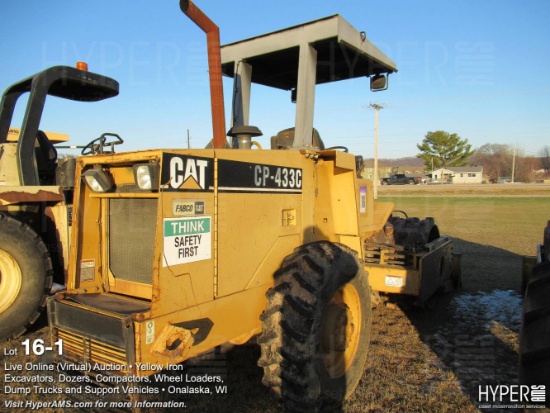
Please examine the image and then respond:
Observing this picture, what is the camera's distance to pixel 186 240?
2465 millimetres

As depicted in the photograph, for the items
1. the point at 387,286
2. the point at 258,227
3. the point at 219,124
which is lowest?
the point at 387,286

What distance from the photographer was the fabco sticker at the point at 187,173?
2.36m

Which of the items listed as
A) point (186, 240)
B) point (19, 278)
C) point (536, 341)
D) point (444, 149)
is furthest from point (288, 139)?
point (444, 149)

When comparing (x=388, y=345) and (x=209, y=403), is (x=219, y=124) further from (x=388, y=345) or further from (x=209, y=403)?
(x=388, y=345)

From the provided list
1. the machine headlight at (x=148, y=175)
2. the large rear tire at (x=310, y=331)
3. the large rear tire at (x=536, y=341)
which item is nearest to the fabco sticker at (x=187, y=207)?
the machine headlight at (x=148, y=175)

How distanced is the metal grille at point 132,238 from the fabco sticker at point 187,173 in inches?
21.8

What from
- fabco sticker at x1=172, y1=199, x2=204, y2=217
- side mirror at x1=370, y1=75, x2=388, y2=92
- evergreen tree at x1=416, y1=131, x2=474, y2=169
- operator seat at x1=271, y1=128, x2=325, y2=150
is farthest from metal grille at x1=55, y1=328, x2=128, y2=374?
evergreen tree at x1=416, y1=131, x2=474, y2=169

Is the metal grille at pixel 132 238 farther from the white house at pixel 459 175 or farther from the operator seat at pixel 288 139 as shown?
the white house at pixel 459 175

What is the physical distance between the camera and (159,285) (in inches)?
92.4

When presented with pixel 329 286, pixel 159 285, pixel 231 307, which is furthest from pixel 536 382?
pixel 159 285

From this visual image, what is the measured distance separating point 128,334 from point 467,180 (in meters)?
88.2

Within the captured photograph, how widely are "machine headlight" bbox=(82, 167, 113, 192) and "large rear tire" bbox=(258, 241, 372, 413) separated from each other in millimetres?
1354

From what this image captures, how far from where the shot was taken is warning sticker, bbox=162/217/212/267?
2.38 metres

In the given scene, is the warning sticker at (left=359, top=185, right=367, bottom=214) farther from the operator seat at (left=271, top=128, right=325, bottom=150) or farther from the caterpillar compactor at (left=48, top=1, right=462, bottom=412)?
the operator seat at (left=271, top=128, right=325, bottom=150)
